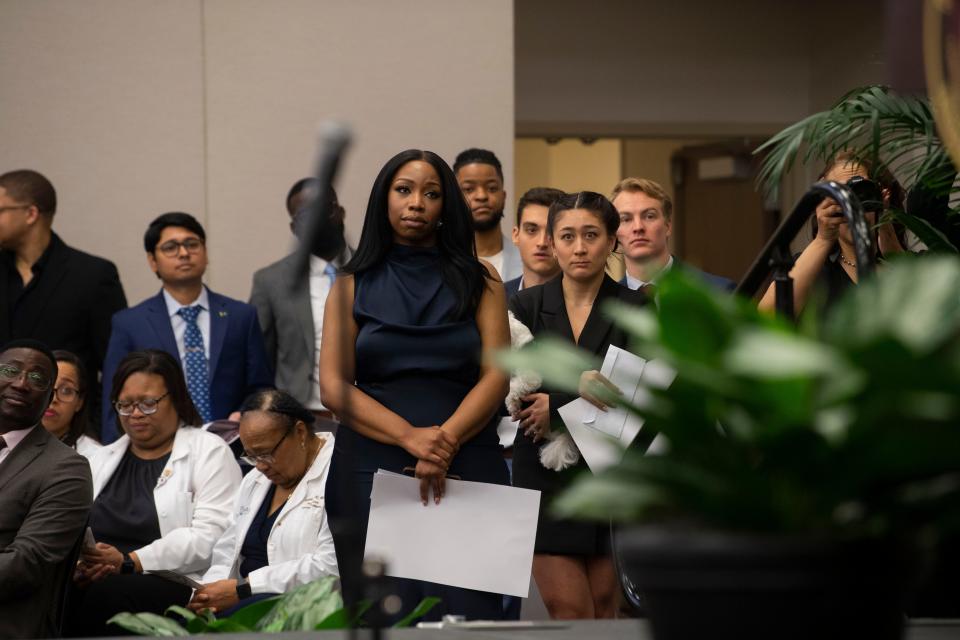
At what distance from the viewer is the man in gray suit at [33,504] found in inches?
154

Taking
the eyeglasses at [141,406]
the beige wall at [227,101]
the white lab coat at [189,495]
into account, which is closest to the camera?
the white lab coat at [189,495]

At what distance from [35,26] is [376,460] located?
14.6ft

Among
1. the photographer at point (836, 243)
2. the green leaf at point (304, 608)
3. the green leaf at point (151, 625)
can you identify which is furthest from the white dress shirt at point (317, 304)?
the green leaf at point (151, 625)

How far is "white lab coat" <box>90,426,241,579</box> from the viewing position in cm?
479

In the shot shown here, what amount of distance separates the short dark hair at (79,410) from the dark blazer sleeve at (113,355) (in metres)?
0.07

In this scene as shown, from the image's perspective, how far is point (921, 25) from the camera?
111 inches

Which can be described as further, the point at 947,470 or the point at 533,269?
the point at 533,269

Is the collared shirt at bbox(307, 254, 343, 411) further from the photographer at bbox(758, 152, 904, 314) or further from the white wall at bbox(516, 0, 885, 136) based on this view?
the white wall at bbox(516, 0, 885, 136)

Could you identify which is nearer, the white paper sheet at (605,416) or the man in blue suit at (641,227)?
the white paper sheet at (605,416)

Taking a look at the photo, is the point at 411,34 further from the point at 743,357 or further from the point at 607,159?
the point at 743,357

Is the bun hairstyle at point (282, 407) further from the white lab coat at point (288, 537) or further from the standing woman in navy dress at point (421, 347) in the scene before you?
the standing woman in navy dress at point (421, 347)

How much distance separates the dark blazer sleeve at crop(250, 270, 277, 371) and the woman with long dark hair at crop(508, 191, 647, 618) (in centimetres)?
181

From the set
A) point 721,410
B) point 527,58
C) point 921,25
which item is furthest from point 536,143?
point 721,410

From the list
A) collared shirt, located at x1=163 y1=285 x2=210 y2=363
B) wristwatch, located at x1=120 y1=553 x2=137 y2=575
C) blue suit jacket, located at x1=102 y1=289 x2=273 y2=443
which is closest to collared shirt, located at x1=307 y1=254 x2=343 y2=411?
blue suit jacket, located at x1=102 y1=289 x2=273 y2=443
